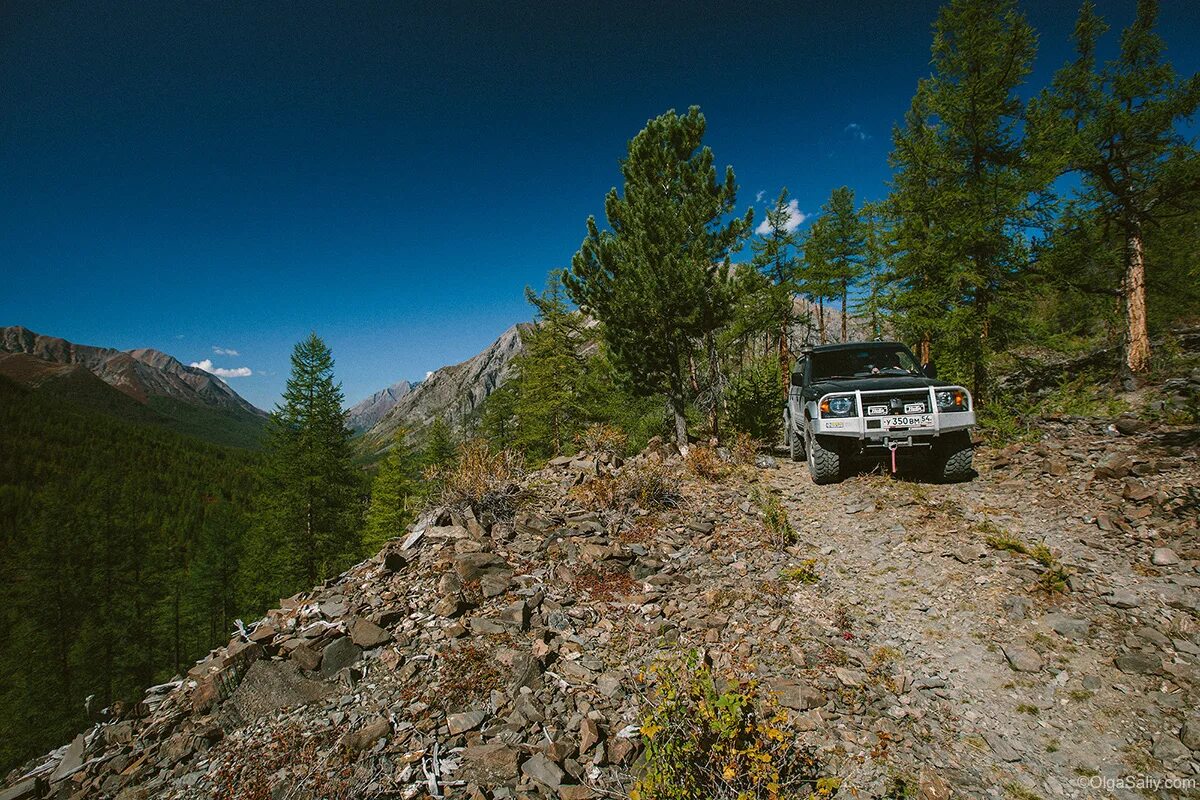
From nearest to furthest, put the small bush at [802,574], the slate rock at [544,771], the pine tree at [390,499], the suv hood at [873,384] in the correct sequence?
the slate rock at [544,771]
the small bush at [802,574]
the suv hood at [873,384]
the pine tree at [390,499]

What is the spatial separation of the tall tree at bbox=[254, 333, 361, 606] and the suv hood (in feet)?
70.1

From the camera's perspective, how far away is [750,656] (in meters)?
3.93

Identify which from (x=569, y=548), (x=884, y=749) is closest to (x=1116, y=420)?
(x=884, y=749)

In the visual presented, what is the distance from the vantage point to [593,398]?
2167cm

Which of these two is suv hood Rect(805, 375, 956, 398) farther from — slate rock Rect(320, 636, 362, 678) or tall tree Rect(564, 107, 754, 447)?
slate rock Rect(320, 636, 362, 678)

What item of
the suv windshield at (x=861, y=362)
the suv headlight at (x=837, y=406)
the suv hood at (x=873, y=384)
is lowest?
the suv headlight at (x=837, y=406)

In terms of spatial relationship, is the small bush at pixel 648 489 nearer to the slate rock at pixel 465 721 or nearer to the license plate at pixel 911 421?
the license plate at pixel 911 421

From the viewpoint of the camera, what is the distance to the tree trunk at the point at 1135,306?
11.7 metres

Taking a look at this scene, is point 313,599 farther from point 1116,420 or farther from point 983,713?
point 1116,420

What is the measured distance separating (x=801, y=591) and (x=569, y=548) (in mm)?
2863

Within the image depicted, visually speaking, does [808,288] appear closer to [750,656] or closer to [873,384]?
[873,384]

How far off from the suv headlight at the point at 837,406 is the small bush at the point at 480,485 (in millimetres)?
5283

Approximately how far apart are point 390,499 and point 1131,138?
→ 31.1 metres

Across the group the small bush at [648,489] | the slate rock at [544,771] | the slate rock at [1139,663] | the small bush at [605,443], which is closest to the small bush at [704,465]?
the small bush at [648,489]
